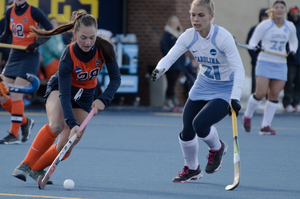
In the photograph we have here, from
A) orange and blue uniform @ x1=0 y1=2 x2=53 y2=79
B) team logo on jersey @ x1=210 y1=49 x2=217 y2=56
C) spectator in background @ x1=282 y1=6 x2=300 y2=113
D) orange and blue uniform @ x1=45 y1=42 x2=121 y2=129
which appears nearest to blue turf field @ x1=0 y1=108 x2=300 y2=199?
orange and blue uniform @ x1=45 y1=42 x2=121 y2=129

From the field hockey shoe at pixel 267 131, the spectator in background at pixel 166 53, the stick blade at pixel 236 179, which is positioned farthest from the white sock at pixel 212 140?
the spectator in background at pixel 166 53

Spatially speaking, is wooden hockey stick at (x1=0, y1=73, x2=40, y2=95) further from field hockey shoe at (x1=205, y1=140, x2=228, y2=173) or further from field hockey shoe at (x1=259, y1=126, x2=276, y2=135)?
field hockey shoe at (x1=259, y1=126, x2=276, y2=135)

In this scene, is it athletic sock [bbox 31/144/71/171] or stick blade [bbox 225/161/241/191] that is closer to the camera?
stick blade [bbox 225/161/241/191]

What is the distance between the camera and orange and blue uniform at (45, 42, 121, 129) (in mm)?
3949

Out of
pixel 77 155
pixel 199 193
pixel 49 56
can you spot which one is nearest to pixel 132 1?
pixel 49 56

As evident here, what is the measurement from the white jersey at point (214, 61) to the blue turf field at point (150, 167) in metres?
0.77

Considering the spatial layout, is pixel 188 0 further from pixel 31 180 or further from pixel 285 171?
pixel 31 180

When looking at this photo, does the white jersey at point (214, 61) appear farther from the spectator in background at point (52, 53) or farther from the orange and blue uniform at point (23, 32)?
the spectator in background at point (52, 53)

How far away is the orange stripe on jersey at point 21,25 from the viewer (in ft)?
20.8

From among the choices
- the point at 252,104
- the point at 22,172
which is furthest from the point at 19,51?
the point at 252,104

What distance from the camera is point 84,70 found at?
13.5 ft

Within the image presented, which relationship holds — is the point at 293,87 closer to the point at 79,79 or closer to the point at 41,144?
the point at 79,79

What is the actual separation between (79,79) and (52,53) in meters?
6.01

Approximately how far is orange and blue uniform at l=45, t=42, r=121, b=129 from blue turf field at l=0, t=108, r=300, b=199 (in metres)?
0.65
